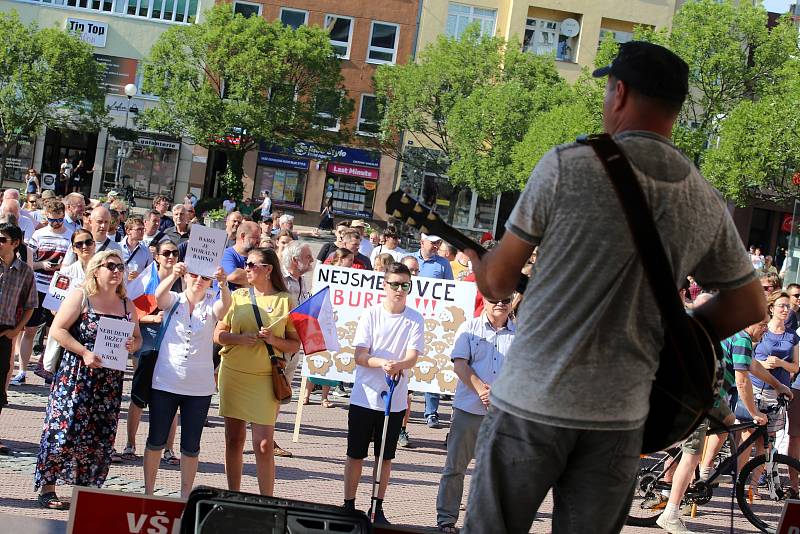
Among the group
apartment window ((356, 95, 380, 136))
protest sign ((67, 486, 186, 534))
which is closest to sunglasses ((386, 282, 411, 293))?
protest sign ((67, 486, 186, 534))

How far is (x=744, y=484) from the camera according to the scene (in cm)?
960

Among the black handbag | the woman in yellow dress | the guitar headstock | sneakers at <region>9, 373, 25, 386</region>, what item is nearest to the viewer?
the guitar headstock

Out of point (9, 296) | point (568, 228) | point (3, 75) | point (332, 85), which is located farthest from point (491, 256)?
point (3, 75)

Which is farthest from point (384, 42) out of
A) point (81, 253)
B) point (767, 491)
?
point (767, 491)

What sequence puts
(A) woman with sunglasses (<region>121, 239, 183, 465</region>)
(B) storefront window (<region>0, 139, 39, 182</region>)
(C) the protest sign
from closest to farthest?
(C) the protest sign → (A) woman with sunglasses (<region>121, 239, 183, 465</region>) → (B) storefront window (<region>0, 139, 39, 182</region>)

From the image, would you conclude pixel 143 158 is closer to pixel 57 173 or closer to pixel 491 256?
pixel 57 173

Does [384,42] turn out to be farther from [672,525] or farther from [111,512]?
[111,512]

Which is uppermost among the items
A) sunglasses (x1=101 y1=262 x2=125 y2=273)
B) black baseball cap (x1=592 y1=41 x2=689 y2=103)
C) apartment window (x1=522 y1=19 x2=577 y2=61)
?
apartment window (x1=522 y1=19 x2=577 y2=61)

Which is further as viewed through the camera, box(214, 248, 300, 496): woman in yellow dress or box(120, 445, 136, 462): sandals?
box(120, 445, 136, 462): sandals

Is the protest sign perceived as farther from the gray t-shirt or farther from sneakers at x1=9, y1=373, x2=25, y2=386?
sneakers at x1=9, y1=373, x2=25, y2=386

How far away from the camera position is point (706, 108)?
40.3 m

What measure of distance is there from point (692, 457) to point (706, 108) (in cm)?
3365

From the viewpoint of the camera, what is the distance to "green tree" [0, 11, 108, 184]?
1790 inches

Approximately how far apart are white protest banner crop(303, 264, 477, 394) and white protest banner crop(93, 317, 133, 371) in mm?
3596
